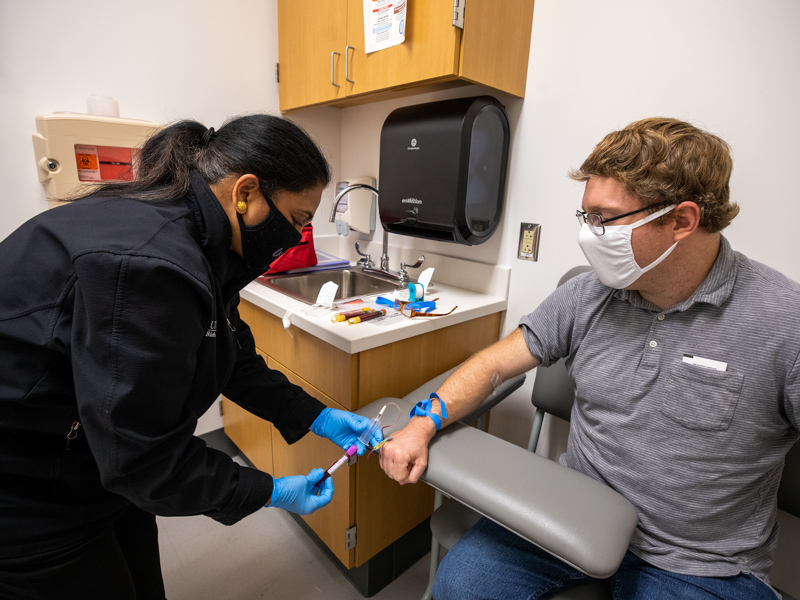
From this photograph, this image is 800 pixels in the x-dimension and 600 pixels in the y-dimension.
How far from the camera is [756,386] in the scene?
31.7 inches

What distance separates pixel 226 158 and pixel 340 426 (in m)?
0.72

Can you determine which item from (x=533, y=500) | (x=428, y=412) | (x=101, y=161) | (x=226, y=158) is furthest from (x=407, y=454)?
(x=101, y=161)

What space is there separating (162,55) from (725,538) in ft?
7.74

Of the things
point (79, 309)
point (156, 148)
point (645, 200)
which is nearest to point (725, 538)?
point (645, 200)

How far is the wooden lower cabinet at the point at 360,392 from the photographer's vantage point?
4.03 ft

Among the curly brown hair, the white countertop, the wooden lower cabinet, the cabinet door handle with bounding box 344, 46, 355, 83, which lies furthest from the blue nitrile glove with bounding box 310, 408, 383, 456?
the cabinet door handle with bounding box 344, 46, 355, 83

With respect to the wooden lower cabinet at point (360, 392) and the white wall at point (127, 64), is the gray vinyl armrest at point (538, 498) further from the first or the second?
the white wall at point (127, 64)

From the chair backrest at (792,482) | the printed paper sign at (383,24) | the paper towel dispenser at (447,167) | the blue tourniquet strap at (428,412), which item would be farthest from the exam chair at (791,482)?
the printed paper sign at (383,24)

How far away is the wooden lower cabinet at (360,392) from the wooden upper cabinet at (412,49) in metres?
0.83

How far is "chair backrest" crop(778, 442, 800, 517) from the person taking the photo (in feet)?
3.15

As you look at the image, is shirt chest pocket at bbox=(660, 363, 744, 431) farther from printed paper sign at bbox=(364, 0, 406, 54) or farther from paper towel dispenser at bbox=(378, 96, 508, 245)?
printed paper sign at bbox=(364, 0, 406, 54)

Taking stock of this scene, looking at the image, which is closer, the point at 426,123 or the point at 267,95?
the point at 426,123

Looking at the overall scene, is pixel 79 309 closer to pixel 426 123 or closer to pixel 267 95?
pixel 426 123

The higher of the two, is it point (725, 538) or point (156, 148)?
point (156, 148)
